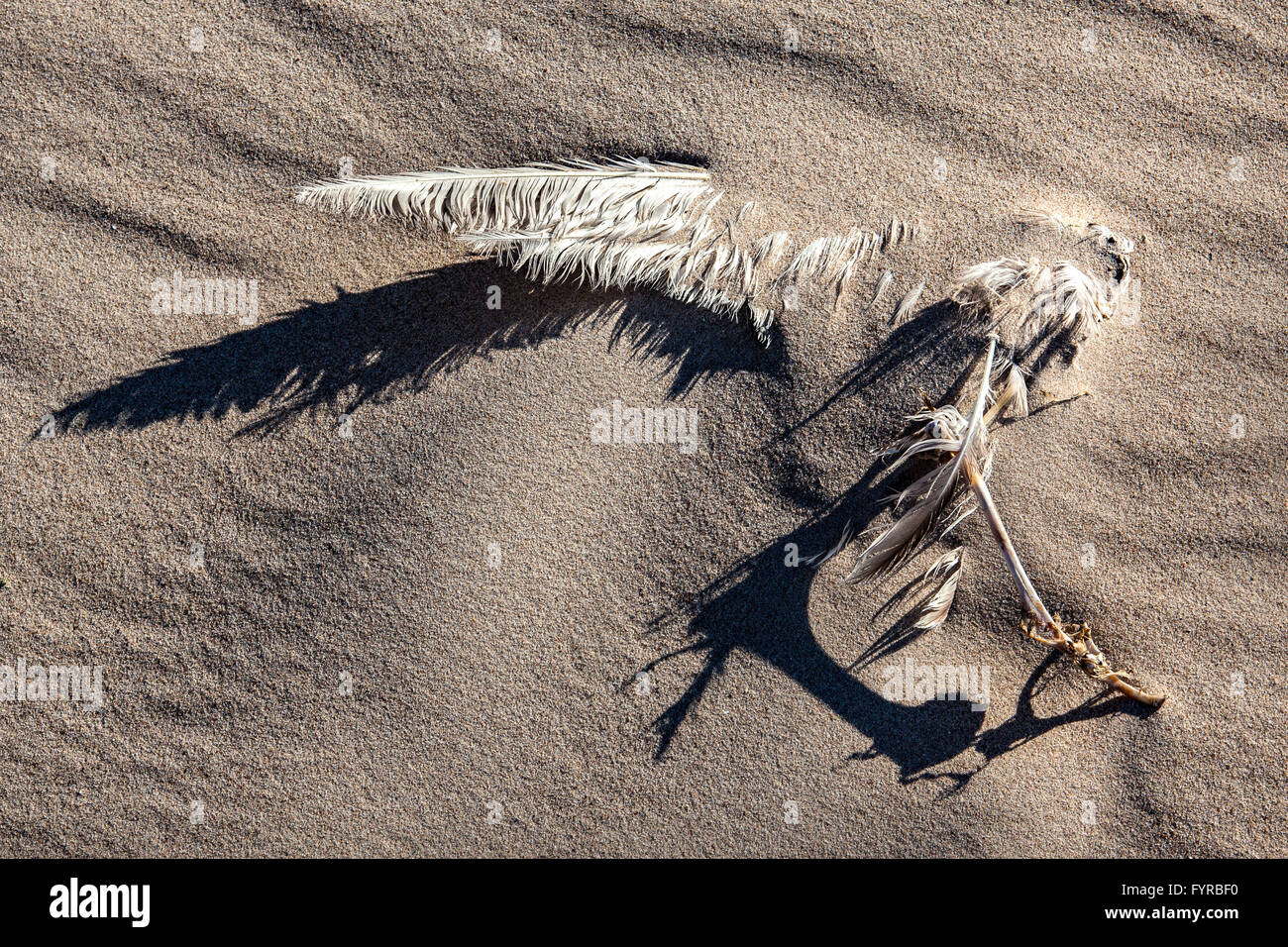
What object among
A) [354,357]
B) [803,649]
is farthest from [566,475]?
[803,649]

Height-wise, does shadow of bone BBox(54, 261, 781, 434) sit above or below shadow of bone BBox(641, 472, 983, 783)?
above

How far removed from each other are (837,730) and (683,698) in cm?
63

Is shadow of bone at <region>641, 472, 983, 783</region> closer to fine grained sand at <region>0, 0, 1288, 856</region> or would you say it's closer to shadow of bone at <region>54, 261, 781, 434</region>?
fine grained sand at <region>0, 0, 1288, 856</region>

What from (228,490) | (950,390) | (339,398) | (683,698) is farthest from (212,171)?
(950,390)

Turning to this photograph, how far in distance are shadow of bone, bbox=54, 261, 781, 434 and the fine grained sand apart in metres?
0.02

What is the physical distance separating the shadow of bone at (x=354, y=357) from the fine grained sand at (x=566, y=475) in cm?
2

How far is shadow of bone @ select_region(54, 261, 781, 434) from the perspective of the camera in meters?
3.18

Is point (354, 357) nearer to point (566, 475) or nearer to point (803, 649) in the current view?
point (566, 475)

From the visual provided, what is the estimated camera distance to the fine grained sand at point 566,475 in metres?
3.19

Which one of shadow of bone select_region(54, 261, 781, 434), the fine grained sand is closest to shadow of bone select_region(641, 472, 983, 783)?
the fine grained sand

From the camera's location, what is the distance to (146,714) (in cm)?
320

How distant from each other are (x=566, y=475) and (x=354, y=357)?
971 mm

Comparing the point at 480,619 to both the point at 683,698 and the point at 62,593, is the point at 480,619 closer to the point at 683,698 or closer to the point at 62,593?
the point at 683,698

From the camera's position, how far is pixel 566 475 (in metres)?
3.19
